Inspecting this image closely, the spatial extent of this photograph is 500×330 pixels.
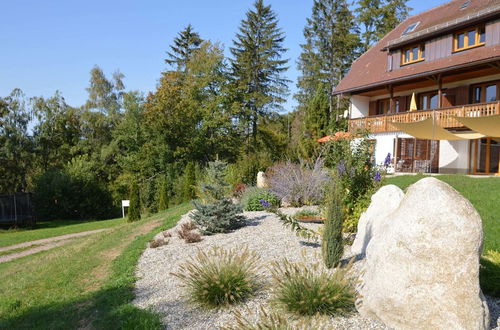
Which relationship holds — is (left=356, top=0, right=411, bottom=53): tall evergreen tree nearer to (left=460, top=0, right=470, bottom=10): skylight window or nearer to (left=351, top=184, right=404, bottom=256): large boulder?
(left=460, top=0, right=470, bottom=10): skylight window

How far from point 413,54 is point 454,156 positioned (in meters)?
6.63

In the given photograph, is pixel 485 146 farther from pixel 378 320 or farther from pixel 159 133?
pixel 159 133

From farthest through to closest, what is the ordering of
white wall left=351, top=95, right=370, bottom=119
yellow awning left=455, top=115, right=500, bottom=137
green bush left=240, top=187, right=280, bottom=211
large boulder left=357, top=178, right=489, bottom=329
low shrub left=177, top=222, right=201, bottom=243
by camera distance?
white wall left=351, top=95, right=370, bottom=119 < yellow awning left=455, top=115, right=500, bottom=137 < green bush left=240, top=187, right=280, bottom=211 < low shrub left=177, top=222, right=201, bottom=243 < large boulder left=357, top=178, right=489, bottom=329

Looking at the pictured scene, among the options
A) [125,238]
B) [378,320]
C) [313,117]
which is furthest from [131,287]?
[313,117]

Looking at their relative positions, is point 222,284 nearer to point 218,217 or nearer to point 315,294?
point 315,294

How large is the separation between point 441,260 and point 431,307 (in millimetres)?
452

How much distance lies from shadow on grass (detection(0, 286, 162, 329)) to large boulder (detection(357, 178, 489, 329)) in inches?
103

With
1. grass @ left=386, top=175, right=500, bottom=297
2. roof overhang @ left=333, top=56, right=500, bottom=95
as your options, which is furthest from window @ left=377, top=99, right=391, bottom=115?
grass @ left=386, top=175, right=500, bottom=297

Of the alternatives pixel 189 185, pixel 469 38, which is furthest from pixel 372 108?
pixel 189 185

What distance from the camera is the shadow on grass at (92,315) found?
15.3ft

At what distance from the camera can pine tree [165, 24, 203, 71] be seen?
125 ft

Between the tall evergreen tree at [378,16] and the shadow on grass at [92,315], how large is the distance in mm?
33203

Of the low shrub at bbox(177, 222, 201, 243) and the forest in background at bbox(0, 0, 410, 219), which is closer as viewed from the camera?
the low shrub at bbox(177, 222, 201, 243)

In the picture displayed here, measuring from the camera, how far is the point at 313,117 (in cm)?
2619
